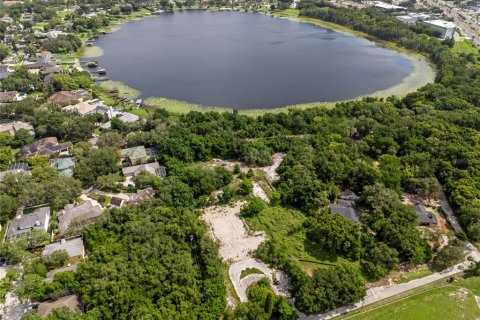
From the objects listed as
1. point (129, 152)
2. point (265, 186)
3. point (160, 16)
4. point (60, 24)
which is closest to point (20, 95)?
point (129, 152)

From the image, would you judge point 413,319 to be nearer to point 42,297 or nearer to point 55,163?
point 42,297

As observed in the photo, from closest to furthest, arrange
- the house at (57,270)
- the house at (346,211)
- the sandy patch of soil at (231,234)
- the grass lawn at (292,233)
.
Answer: the house at (57,270) → the grass lawn at (292,233) → the sandy patch of soil at (231,234) → the house at (346,211)

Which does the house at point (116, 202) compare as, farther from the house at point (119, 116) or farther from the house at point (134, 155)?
the house at point (119, 116)

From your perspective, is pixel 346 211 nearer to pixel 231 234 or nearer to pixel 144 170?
pixel 231 234

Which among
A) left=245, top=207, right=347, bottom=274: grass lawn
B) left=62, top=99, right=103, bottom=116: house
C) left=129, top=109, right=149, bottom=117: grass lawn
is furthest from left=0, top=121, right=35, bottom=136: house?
left=245, top=207, right=347, bottom=274: grass lawn

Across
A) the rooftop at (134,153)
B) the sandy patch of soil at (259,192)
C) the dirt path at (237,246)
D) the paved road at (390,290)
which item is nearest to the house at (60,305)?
the dirt path at (237,246)

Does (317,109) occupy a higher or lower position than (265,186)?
higher

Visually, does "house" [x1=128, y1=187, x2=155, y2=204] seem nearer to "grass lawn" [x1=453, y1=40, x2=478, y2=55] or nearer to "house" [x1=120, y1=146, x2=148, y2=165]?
"house" [x1=120, y1=146, x2=148, y2=165]
